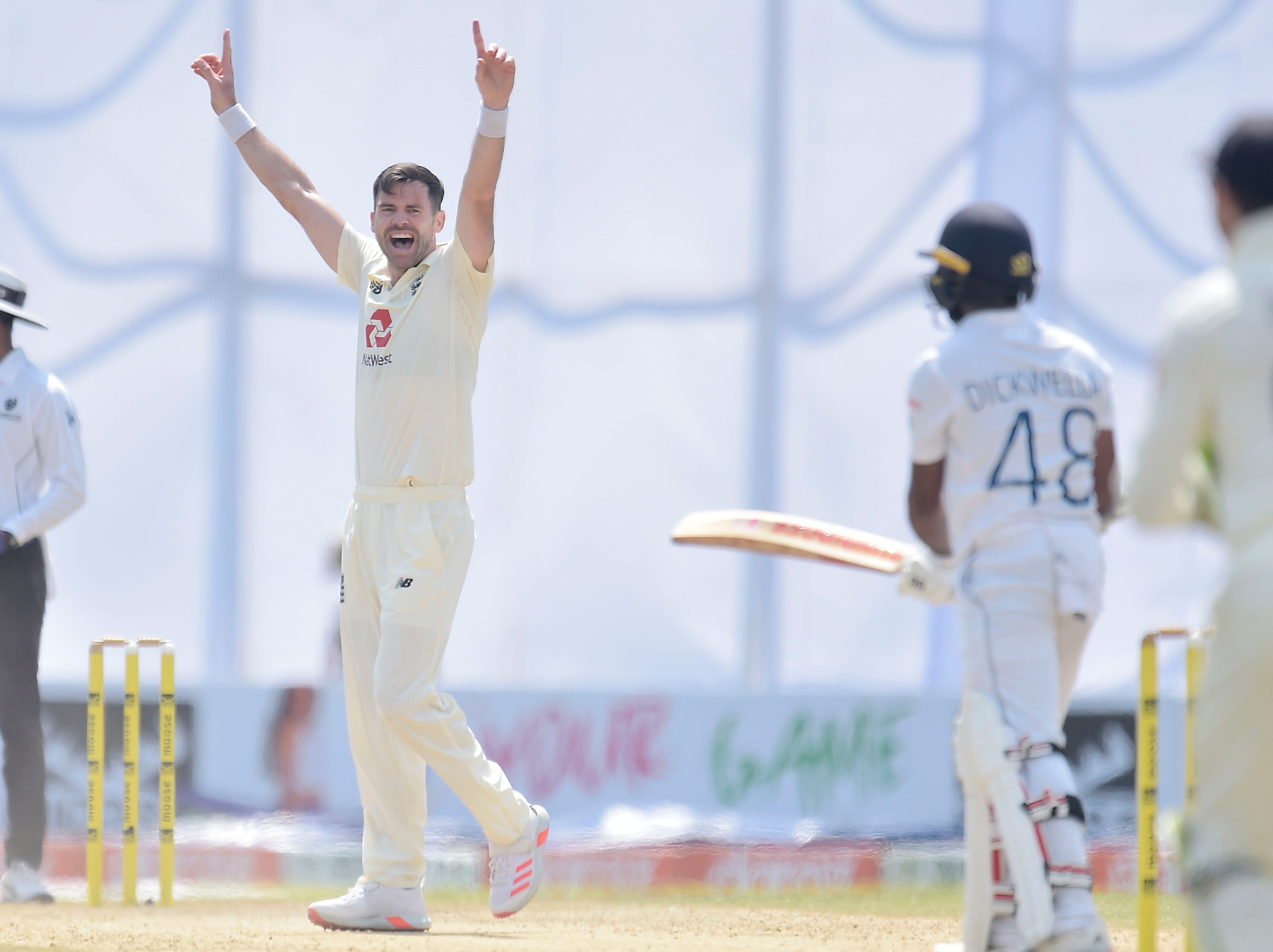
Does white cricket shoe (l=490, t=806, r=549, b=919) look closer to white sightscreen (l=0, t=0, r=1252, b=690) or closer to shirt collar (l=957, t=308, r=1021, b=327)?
shirt collar (l=957, t=308, r=1021, b=327)

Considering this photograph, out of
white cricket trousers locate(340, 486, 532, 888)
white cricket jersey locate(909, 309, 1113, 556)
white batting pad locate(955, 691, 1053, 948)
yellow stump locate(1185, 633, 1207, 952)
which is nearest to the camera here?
white batting pad locate(955, 691, 1053, 948)

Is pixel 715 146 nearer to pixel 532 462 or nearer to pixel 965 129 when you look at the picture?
pixel 965 129

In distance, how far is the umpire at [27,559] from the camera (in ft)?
18.5

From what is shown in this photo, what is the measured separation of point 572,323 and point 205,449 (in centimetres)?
191

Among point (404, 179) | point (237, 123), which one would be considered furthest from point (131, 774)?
point (404, 179)

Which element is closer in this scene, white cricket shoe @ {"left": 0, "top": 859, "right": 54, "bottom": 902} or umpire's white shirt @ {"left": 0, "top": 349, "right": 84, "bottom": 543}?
white cricket shoe @ {"left": 0, "top": 859, "right": 54, "bottom": 902}

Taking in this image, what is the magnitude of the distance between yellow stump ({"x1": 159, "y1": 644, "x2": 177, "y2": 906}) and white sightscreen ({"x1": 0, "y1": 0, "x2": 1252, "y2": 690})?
2876 mm

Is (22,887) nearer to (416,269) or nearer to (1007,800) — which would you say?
(416,269)

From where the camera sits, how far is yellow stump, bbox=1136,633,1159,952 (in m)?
4.23

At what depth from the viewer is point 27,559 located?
5.76 metres

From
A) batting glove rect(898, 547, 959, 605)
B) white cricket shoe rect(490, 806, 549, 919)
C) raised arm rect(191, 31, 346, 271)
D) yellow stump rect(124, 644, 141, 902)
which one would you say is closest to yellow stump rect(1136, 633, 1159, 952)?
batting glove rect(898, 547, 959, 605)

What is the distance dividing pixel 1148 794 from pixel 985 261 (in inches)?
60.5

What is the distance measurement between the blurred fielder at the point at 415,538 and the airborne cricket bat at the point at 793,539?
668mm

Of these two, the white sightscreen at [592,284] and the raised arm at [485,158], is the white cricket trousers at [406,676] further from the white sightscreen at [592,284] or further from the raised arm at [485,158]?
the white sightscreen at [592,284]
